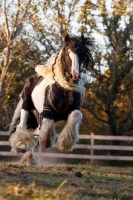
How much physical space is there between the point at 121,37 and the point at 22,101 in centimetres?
1528

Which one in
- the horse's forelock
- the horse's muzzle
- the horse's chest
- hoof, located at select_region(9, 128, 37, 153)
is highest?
the horse's forelock

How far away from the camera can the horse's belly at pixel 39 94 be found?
11.8 m

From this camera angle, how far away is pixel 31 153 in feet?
41.2

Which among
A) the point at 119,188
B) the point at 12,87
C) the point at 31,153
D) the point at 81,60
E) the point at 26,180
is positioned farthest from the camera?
the point at 12,87

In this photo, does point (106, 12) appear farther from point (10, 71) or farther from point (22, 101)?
point (22, 101)

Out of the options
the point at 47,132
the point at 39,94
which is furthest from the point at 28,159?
the point at 47,132

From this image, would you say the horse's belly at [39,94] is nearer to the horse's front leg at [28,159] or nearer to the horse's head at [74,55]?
the horse's head at [74,55]

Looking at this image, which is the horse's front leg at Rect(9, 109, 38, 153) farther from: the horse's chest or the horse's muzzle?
the horse's muzzle

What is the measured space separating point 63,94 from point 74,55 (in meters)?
0.72

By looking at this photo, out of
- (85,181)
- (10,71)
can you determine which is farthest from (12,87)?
(85,181)

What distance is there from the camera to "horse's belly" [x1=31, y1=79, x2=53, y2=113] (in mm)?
11828

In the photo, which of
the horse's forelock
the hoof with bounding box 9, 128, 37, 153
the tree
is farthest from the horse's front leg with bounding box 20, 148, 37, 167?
the tree

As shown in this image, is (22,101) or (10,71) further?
(10,71)

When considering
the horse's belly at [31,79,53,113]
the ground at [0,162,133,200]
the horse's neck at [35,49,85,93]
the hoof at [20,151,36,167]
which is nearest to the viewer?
the ground at [0,162,133,200]
